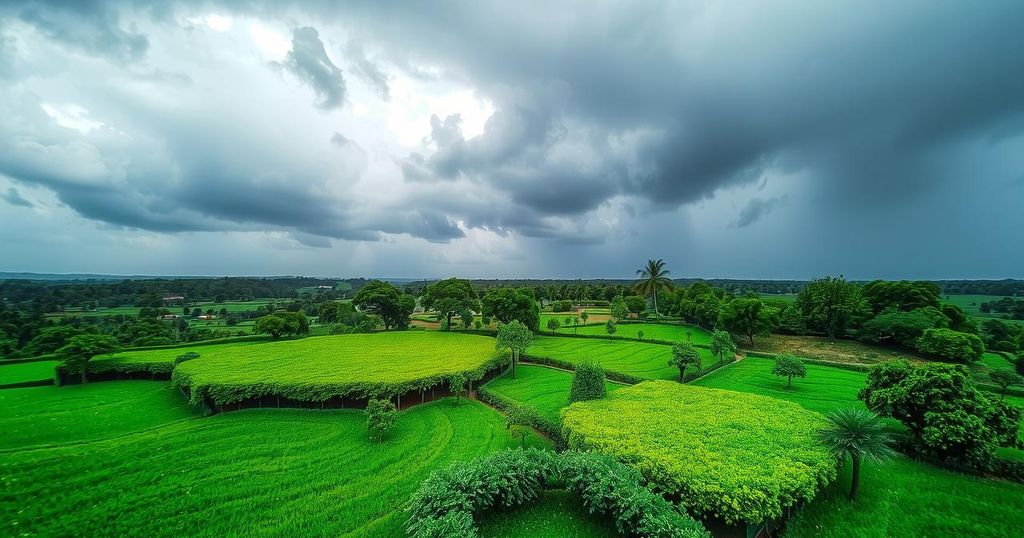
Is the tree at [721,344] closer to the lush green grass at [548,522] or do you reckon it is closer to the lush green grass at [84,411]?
the lush green grass at [548,522]

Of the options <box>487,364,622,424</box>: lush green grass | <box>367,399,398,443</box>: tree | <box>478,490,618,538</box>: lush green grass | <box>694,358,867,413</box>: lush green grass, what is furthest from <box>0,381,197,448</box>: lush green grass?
<box>694,358,867,413</box>: lush green grass

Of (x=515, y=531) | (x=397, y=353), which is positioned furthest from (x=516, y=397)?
(x=515, y=531)

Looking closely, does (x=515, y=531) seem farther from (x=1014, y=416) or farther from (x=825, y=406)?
(x=825, y=406)

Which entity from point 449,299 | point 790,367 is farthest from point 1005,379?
point 449,299

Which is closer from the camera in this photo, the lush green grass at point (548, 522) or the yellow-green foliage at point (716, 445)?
the lush green grass at point (548, 522)

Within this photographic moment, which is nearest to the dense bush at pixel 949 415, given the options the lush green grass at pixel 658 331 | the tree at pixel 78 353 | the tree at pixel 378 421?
the tree at pixel 378 421
